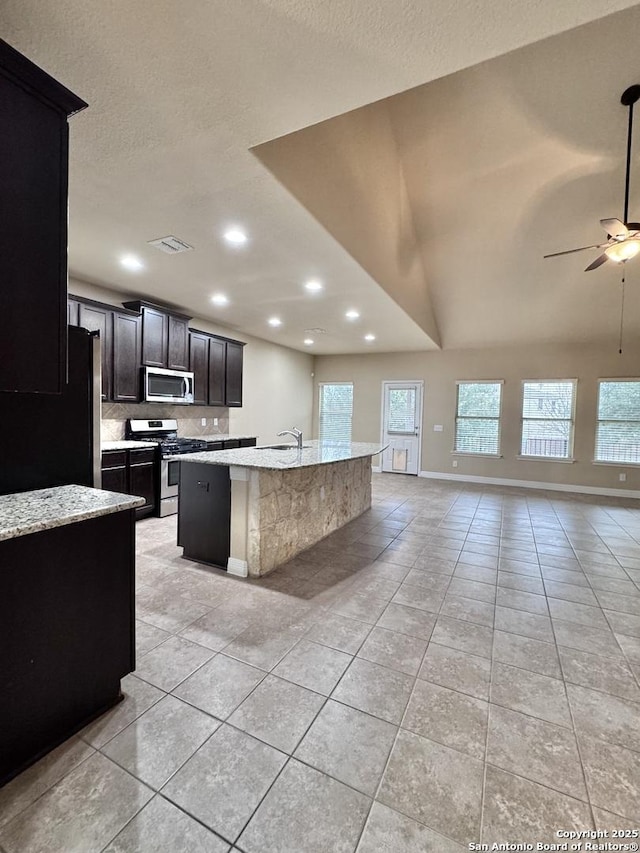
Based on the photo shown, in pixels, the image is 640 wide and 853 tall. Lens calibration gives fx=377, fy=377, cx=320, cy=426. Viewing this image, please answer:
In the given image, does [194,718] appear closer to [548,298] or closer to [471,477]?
[548,298]

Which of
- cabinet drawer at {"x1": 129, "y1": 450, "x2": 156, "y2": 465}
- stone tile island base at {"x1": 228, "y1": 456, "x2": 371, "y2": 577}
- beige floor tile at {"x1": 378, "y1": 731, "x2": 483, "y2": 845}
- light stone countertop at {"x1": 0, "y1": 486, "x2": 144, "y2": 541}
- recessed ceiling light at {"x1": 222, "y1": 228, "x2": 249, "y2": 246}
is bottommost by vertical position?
beige floor tile at {"x1": 378, "y1": 731, "x2": 483, "y2": 845}

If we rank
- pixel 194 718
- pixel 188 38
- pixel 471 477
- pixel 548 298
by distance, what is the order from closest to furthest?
1. pixel 188 38
2. pixel 194 718
3. pixel 548 298
4. pixel 471 477

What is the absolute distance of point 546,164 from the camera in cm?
373

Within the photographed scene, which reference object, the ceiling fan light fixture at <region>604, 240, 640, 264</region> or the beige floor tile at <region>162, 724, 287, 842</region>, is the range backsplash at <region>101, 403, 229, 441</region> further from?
the ceiling fan light fixture at <region>604, 240, 640, 264</region>

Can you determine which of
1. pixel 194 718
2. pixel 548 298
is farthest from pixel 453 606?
pixel 548 298

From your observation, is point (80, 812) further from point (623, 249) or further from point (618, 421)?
point (618, 421)

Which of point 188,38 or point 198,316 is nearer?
point 188,38

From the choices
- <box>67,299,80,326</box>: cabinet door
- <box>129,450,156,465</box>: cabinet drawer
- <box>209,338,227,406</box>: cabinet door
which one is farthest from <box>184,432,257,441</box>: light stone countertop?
<box>67,299,80,326</box>: cabinet door

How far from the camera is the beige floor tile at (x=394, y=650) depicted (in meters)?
2.04

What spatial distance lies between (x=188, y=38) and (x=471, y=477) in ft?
24.9

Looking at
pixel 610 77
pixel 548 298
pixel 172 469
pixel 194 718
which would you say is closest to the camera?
pixel 194 718

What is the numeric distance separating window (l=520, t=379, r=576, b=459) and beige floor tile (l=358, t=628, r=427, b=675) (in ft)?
19.7

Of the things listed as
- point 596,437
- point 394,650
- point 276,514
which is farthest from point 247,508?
point 596,437

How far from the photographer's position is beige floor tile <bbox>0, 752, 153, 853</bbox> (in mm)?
1150
